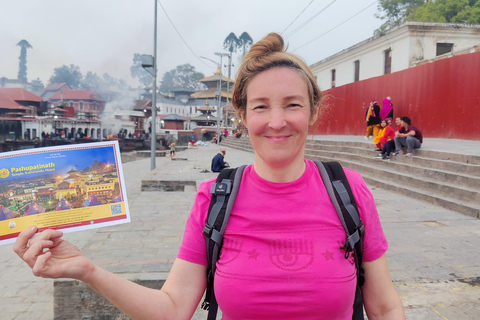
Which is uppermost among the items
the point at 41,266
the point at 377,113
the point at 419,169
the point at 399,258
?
the point at 377,113

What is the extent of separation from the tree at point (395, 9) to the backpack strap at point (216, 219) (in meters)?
35.5

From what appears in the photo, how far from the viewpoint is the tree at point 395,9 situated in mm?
31766

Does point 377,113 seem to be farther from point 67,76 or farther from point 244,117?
point 67,76

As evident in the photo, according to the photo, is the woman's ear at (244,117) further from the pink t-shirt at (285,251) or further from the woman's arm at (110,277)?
the woman's arm at (110,277)

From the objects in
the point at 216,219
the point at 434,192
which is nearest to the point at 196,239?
the point at 216,219

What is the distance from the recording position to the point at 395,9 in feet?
108

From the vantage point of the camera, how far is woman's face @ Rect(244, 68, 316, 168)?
4.37 feet

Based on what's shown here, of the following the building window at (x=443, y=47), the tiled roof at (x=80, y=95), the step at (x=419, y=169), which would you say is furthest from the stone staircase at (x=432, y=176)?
the tiled roof at (x=80, y=95)

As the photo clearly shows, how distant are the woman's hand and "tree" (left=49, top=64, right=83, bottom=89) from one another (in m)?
120

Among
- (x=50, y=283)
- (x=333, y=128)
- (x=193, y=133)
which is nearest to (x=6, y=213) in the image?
(x=50, y=283)

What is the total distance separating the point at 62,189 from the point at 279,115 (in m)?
0.87

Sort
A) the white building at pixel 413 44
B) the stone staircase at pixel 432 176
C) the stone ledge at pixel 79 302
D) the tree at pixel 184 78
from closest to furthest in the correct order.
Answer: the stone ledge at pixel 79 302 < the stone staircase at pixel 432 176 < the white building at pixel 413 44 < the tree at pixel 184 78

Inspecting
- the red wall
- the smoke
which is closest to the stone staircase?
the red wall

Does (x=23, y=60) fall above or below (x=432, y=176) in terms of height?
above
